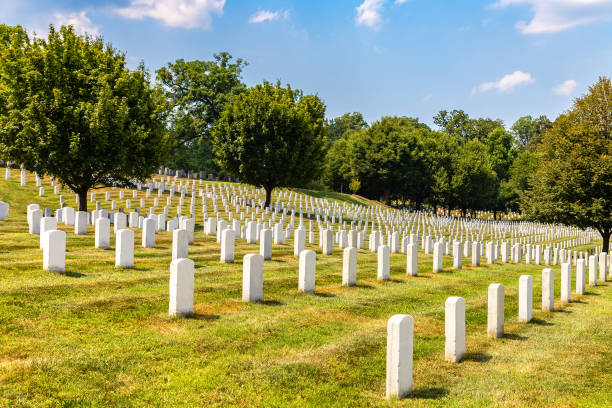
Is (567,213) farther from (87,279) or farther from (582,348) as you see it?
(87,279)

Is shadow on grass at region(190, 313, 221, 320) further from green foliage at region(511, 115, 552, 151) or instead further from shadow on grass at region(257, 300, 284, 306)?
green foliage at region(511, 115, 552, 151)

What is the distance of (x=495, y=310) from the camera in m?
7.98

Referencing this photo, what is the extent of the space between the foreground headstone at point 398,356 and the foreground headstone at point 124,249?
686 centimetres

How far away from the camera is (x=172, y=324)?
696 centimetres

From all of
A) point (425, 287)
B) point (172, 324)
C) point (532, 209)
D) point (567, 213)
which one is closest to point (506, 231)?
point (532, 209)

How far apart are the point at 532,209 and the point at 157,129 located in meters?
23.4

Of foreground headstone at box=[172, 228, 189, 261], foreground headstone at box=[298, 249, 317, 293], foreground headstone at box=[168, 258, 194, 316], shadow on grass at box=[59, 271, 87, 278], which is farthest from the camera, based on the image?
foreground headstone at box=[172, 228, 189, 261]

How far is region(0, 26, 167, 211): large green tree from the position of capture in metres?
20.2

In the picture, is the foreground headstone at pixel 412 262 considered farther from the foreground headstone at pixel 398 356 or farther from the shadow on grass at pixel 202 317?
the foreground headstone at pixel 398 356

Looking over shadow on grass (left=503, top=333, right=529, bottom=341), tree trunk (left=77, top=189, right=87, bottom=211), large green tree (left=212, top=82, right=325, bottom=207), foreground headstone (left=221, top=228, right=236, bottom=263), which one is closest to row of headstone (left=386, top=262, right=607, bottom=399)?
shadow on grass (left=503, top=333, right=529, bottom=341)


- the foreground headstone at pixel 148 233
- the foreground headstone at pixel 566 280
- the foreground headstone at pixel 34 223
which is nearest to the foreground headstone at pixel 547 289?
the foreground headstone at pixel 566 280

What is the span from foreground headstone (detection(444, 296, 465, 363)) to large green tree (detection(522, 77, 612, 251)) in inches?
A: 911

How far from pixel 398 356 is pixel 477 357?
92.9 inches

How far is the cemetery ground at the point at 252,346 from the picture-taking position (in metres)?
5.07
